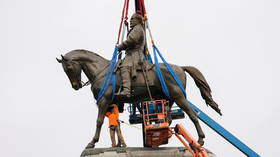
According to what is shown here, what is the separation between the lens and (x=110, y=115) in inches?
1089

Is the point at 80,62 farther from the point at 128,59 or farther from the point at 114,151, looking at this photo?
the point at 114,151

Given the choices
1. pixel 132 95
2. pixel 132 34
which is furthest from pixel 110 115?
pixel 132 34

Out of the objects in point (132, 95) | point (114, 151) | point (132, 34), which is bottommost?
point (114, 151)

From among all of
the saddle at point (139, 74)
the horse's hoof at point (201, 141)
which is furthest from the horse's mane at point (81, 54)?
the horse's hoof at point (201, 141)

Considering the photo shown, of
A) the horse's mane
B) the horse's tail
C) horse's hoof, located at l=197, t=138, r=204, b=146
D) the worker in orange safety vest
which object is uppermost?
the horse's mane

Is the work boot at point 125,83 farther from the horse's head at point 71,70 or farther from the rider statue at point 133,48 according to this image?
the horse's head at point 71,70

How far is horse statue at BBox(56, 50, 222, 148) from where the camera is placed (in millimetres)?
27406

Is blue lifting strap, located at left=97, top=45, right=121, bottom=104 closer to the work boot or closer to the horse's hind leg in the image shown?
the work boot

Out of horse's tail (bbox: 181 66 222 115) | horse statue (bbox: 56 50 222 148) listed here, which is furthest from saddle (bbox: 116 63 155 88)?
horse's tail (bbox: 181 66 222 115)

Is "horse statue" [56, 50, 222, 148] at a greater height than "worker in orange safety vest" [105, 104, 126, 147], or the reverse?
"horse statue" [56, 50, 222, 148]

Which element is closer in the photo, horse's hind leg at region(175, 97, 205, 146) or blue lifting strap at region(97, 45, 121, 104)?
blue lifting strap at region(97, 45, 121, 104)

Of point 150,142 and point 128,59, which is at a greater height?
point 128,59

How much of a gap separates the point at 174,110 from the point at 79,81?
12.9 feet

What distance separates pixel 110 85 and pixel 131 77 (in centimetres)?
86
